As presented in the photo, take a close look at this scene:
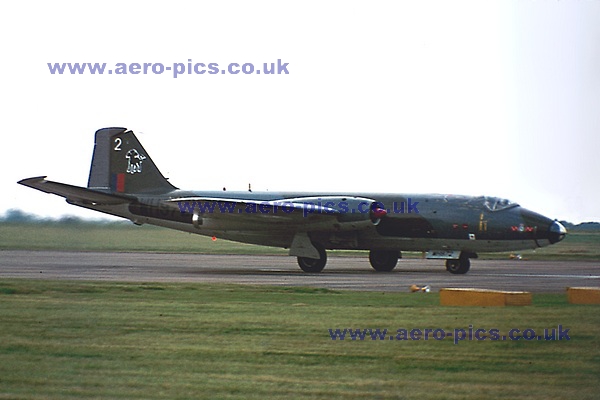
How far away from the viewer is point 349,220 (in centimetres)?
2891

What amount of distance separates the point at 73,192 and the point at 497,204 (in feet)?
45.4

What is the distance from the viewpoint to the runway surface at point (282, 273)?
22906 mm

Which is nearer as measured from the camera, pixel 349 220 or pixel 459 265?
pixel 349 220

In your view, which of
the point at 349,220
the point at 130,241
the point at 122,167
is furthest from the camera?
the point at 130,241

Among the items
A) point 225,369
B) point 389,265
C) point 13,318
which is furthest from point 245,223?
point 225,369

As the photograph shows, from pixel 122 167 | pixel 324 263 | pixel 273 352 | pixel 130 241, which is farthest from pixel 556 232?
pixel 273 352

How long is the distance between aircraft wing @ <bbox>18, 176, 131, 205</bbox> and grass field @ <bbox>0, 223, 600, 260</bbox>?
178 inches

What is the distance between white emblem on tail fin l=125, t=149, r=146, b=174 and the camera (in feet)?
107

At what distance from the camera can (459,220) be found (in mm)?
29062

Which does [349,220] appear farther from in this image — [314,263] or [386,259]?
[386,259]

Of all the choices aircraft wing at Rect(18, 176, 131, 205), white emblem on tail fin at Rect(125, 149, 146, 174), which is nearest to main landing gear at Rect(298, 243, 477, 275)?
aircraft wing at Rect(18, 176, 131, 205)

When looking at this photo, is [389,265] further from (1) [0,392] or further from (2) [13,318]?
(1) [0,392]

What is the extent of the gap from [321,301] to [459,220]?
41.7 feet

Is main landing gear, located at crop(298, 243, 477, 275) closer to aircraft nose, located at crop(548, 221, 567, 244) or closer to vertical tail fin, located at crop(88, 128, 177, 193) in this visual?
aircraft nose, located at crop(548, 221, 567, 244)
